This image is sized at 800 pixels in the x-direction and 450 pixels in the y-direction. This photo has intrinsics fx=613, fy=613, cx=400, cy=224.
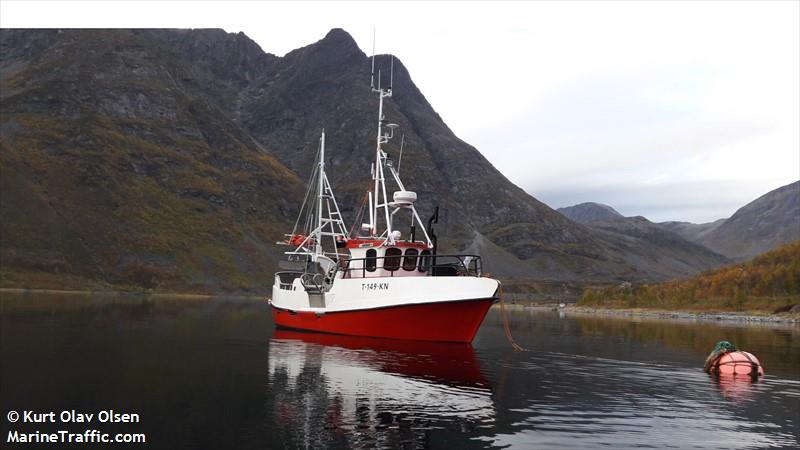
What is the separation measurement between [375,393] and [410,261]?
60.0 feet

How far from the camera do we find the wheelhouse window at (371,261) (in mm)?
38312

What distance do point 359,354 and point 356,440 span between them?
1667 cm

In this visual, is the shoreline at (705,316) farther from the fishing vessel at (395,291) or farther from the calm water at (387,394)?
the fishing vessel at (395,291)

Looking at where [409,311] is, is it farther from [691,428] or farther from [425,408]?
[691,428]

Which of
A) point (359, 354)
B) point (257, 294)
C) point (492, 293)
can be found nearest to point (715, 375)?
point (492, 293)

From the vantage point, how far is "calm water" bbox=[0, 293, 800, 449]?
15.2 metres

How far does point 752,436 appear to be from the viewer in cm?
1644

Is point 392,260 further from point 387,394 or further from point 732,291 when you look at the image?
point 732,291

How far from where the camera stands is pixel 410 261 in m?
38.3

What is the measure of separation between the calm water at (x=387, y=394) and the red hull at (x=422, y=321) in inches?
41.3

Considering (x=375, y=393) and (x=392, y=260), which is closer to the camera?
(x=375, y=393)

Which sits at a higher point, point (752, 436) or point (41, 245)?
point (41, 245)

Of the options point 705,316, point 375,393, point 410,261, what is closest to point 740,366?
point 375,393

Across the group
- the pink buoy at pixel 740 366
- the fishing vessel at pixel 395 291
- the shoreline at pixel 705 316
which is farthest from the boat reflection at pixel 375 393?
the shoreline at pixel 705 316
